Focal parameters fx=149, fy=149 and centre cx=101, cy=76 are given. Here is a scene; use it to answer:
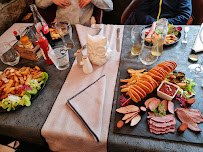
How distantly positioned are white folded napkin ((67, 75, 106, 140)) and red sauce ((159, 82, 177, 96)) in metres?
0.34

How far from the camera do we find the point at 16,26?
1.65 meters

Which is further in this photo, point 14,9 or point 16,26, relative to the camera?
point 14,9

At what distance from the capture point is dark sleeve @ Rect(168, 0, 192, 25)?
154 centimetres

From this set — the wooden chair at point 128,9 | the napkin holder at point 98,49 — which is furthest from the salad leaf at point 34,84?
the wooden chair at point 128,9

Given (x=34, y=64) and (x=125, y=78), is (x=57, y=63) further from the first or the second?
(x=125, y=78)

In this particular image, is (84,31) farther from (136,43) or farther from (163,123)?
(163,123)

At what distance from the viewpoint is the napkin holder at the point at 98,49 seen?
0.99 meters

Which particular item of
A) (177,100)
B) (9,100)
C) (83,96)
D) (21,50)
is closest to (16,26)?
(21,50)

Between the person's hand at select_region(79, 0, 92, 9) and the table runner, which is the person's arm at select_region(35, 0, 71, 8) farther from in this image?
the table runner

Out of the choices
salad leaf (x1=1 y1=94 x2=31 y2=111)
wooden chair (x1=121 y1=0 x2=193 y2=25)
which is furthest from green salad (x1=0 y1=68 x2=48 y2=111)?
wooden chair (x1=121 y1=0 x2=193 y2=25)

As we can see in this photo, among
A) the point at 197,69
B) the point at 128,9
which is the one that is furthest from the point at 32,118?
the point at 128,9

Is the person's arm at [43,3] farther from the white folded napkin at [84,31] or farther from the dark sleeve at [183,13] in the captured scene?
the dark sleeve at [183,13]

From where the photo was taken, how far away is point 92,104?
33.3 inches

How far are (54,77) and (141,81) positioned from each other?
60 cm
